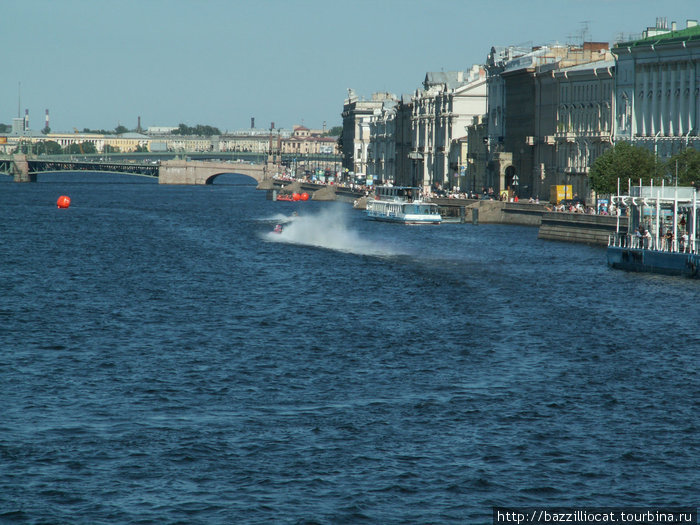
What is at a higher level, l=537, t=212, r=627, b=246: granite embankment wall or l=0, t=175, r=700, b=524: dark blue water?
l=537, t=212, r=627, b=246: granite embankment wall

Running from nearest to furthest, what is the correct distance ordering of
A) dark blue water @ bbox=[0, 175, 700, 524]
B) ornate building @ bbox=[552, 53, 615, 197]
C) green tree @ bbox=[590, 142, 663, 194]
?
dark blue water @ bbox=[0, 175, 700, 524]
green tree @ bbox=[590, 142, 663, 194]
ornate building @ bbox=[552, 53, 615, 197]

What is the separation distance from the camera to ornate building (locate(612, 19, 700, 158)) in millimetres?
93500

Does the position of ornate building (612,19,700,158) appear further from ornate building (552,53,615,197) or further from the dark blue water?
the dark blue water

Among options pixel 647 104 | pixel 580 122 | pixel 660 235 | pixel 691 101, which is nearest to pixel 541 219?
pixel 691 101

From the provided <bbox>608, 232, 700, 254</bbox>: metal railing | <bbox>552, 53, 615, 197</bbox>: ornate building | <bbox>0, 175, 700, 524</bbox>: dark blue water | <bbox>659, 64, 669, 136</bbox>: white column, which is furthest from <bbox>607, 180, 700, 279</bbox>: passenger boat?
<bbox>552, 53, 615, 197</bbox>: ornate building

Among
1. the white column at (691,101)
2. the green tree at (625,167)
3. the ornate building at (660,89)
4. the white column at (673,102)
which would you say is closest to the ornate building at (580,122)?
the ornate building at (660,89)

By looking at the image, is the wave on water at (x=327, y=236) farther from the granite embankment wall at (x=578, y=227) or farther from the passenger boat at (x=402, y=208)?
the granite embankment wall at (x=578, y=227)

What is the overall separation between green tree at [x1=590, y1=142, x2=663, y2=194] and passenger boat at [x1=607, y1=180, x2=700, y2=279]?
22.0m

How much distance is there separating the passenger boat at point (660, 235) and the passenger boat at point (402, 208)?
1737 inches

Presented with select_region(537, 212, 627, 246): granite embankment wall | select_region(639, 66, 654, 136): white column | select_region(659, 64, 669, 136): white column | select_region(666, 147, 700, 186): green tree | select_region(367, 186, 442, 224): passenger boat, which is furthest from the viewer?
select_region(367, 186, 442, 224): passenger boat

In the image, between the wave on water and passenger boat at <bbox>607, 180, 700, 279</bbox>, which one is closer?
passenger boat at <bbox>607, 180, 700, 279</bbox>

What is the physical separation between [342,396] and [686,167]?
59.4 meters

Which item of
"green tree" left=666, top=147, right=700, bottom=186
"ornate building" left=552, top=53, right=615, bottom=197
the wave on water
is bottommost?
the wave on water

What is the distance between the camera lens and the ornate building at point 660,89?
93.5m
